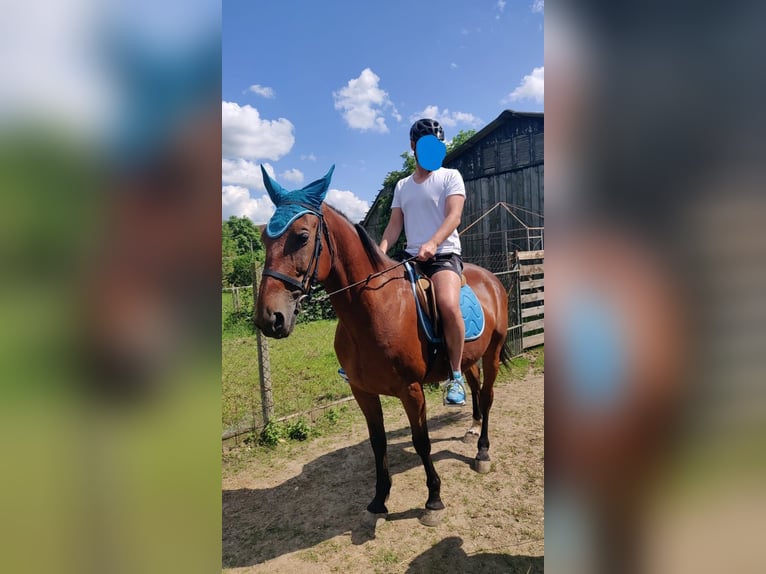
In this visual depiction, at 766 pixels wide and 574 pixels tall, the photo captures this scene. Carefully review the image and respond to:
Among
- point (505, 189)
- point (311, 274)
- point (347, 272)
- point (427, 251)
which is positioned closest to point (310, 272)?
point (311, 274)

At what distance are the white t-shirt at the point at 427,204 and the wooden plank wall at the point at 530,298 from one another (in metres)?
5.27

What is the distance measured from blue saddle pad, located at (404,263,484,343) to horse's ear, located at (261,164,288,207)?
120 centimetres

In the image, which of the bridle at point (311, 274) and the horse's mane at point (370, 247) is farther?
the horse's mane at point (370, 247)

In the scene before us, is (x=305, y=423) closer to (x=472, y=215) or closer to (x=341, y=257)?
(x=341, y=257)

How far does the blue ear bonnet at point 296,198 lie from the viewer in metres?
2.40

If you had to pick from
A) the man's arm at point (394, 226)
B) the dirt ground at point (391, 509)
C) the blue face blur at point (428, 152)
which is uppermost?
the blue face blur at point (428, 152)

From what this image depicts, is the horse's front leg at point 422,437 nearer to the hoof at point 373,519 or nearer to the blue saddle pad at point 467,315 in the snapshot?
Answer: the hoof at point 373,519

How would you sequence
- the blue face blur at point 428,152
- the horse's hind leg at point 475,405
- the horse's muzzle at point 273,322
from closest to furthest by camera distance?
the horse's muzzle at point 273,322 < the blue face blur at point 428,152 < the horse's hind leg at point 475,405

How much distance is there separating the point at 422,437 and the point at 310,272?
5.62 ft

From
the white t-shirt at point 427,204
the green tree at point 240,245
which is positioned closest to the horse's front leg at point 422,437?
the white t-shirt at point 427,204

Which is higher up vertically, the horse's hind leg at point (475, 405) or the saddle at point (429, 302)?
the saddle at point (429, 302)

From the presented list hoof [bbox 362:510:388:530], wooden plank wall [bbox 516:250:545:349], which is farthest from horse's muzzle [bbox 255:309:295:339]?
wooden plank wall [bbox 516:250:545:349]

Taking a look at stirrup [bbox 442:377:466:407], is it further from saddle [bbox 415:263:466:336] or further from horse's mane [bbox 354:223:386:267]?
horse's mane [bbox 354:223:386:267]
